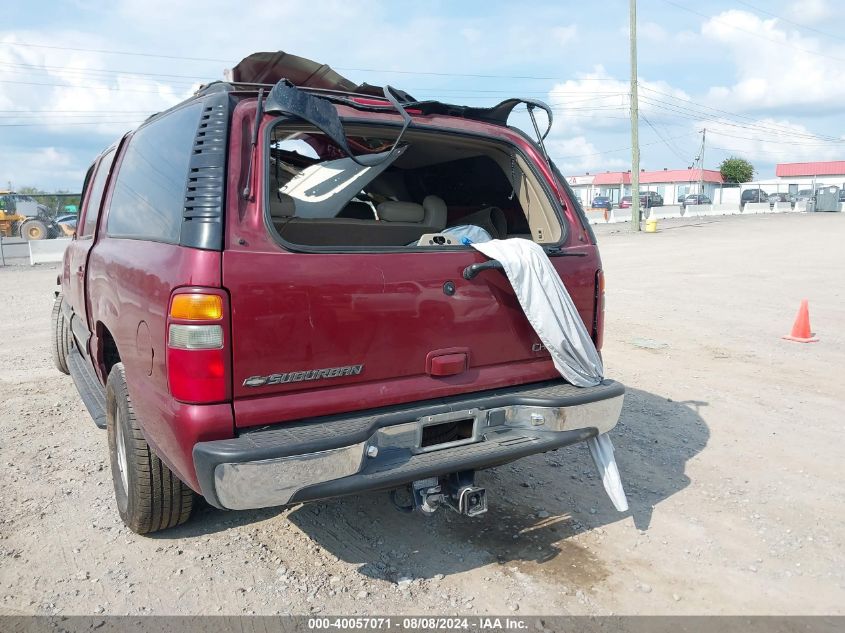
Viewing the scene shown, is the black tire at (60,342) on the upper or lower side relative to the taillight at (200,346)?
lower

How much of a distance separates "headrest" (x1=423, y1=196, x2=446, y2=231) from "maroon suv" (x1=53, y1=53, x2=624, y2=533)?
0.37m

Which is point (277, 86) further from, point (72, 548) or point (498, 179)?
point (72, 548)

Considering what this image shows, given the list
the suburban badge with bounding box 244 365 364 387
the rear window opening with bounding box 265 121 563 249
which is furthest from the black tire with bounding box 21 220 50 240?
the suburban badge with bounding box 244 365 364 387

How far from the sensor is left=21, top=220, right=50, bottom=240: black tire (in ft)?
92.7

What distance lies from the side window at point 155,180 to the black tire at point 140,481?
795 mm

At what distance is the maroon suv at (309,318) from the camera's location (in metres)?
2.47

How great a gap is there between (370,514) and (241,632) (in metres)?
1.11

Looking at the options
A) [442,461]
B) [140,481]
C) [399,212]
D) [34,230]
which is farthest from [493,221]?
[34,230]

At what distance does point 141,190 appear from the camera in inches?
135

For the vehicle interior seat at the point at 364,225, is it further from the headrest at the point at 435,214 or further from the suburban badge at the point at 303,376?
the suburban badge at the point at 303,376

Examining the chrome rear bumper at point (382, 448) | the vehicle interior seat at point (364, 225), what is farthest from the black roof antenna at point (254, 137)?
the chrome rear bumper at point (382, 448)

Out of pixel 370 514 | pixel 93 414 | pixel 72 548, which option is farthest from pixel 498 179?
pixel 72 548

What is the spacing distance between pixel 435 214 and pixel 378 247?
54.7 inches

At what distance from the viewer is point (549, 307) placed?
3.15m
